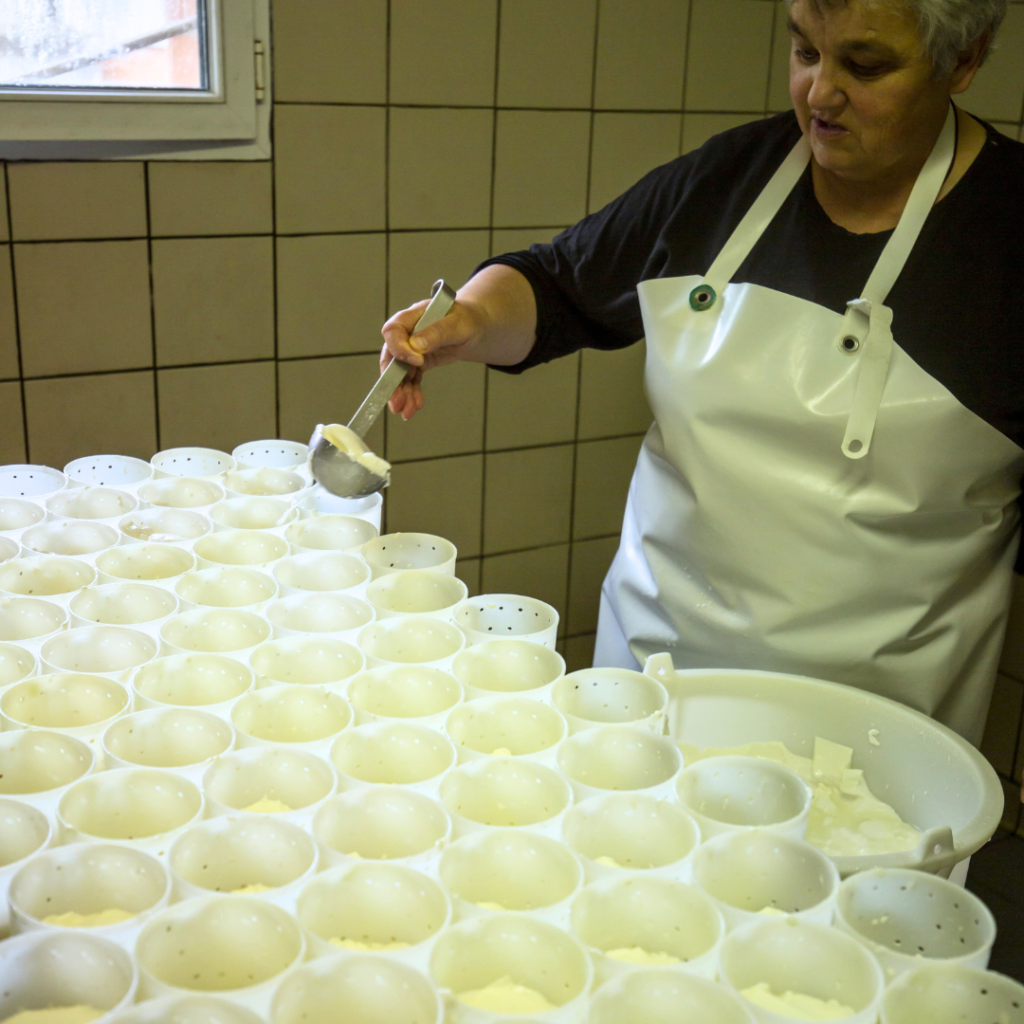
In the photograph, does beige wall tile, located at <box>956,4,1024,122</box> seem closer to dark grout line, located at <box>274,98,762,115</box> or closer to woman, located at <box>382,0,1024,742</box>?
dark grout line, located at <box>274,98,762,115</box>

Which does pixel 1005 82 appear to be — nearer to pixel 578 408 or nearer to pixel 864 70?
pixel 578 408

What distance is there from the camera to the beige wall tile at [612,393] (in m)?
2.25

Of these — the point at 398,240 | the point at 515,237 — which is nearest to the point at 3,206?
the point at 398,240

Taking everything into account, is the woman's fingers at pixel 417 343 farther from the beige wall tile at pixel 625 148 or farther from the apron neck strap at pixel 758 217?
the beige wall tile at pixel 625 148

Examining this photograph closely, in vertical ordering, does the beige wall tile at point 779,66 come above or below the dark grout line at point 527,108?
above

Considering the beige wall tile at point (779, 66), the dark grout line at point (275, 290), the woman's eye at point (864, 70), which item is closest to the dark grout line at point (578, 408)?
the beige wall tile at point (779, 66)

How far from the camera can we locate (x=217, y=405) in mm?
1877

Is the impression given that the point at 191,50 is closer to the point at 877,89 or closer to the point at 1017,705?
Result: the point at 877,89

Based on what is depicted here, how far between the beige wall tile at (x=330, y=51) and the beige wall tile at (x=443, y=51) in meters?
0.03

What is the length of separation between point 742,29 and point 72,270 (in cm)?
140

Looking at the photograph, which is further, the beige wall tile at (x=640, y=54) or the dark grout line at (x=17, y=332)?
the beige wall tile at (x=640, y=54)

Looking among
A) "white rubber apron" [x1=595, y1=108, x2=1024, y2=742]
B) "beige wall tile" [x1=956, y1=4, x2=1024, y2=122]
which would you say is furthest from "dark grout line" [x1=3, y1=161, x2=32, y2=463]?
"beige wall tile" [x1=956, y1=4, x2=1024, y2=122]

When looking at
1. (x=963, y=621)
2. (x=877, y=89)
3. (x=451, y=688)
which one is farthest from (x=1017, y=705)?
(x=451, y=688)

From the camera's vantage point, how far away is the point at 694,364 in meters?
1.18
